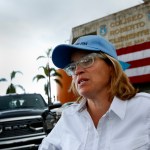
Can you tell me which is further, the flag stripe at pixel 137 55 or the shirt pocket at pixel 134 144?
the flag stripe at pixel 137 55

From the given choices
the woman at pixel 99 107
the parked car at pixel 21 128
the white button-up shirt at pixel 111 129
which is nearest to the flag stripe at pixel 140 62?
the parked car at pixel 21 128

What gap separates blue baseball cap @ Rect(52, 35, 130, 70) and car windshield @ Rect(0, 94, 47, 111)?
255 inches

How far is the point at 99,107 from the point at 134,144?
353 mm

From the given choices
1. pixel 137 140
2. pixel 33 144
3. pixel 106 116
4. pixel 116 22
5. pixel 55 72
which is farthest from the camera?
pixel 55 72

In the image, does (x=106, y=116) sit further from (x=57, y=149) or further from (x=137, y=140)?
(x=57, y=149)

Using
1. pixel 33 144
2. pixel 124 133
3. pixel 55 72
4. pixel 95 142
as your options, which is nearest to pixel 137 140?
pixel 124 133

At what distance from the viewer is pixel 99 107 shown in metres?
1.97

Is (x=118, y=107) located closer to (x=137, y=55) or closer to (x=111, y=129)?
(x=111, y=129)

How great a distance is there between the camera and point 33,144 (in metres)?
7.34

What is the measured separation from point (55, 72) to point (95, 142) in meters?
32.2

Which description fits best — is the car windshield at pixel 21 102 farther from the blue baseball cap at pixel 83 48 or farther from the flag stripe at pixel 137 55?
the flag stripe at pixel 137 55

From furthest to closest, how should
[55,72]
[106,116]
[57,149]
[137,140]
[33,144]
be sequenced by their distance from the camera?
[55,72] < [33,144] < [57,149] < [106,116] < [137,140]

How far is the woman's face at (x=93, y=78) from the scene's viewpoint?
6.29ft

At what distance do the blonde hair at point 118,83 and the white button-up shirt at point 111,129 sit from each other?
1.9 inches
